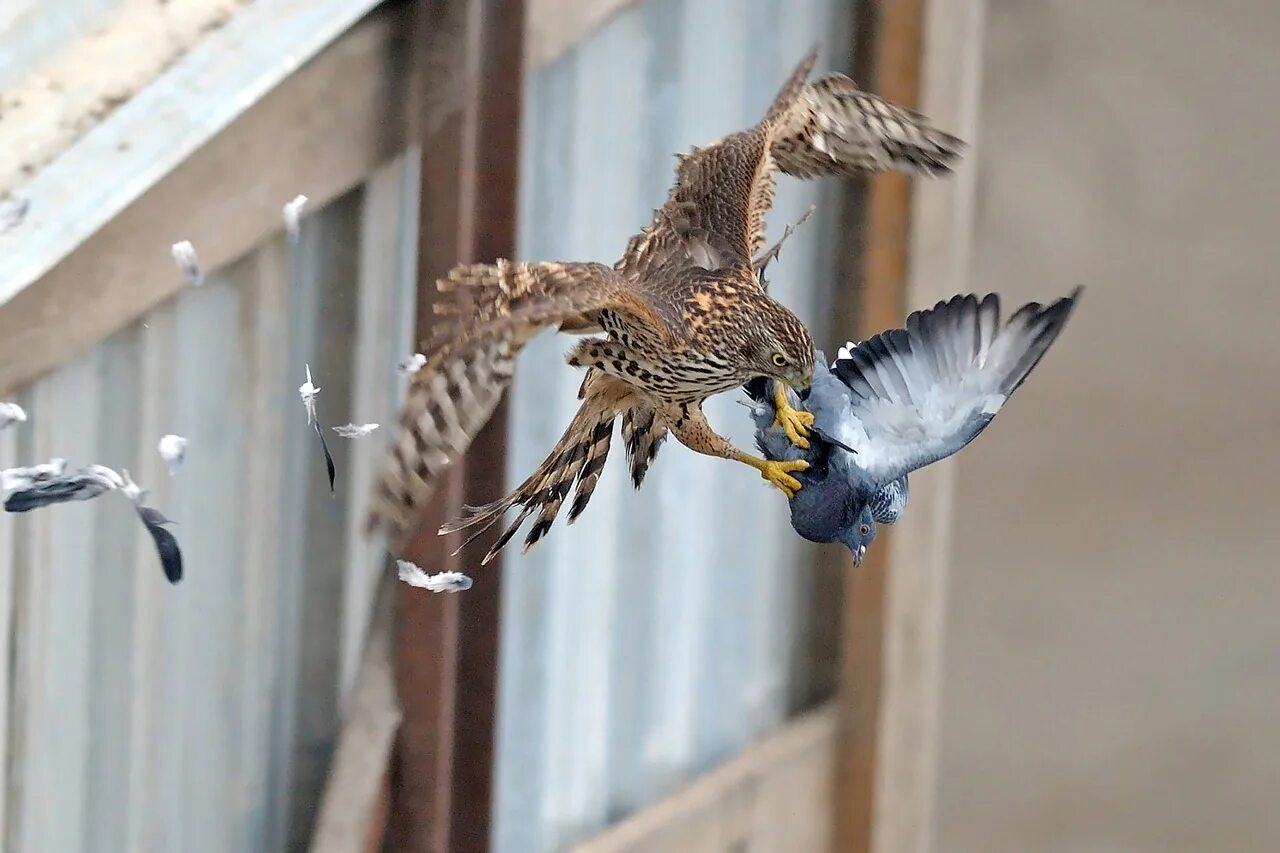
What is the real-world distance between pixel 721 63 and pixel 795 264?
0.97 feet

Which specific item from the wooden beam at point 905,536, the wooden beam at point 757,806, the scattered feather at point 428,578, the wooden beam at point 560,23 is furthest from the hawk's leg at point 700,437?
the wooden beam at point 905,536

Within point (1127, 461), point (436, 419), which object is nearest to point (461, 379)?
point (436, 419)

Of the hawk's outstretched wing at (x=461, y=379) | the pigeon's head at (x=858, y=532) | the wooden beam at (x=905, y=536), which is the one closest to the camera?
the hawk's outstretched wing at (x=461, y=379)

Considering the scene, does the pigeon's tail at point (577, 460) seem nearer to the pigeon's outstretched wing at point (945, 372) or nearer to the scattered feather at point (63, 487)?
the pigeon's outstretched wing at point (945, 372)

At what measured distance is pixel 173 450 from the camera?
1.01 meters

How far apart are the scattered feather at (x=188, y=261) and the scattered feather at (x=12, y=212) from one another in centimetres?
15

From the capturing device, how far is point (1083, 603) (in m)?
2.29

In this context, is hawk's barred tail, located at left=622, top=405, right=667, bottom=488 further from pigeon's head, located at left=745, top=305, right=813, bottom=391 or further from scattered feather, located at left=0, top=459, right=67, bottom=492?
scattered feather, located at left=0, top=459, right=67, bottom=492

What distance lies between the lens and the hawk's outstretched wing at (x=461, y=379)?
53 cm

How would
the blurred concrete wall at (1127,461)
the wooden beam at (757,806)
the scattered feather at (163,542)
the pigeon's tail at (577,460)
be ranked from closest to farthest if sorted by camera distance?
1. the pigeon's tail at (577,460)
2. the scattered feather at (163,542)
3. the wooden beam at (757,806)
4. the blurred concrete wall at (1127,461)

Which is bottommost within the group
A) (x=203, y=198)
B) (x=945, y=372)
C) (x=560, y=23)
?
(x=945, y=372)

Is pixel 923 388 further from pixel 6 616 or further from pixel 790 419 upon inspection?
pixel 6 616

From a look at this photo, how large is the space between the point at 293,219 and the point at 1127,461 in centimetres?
156

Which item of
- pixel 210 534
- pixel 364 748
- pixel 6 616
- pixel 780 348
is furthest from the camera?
pixel 364 748
